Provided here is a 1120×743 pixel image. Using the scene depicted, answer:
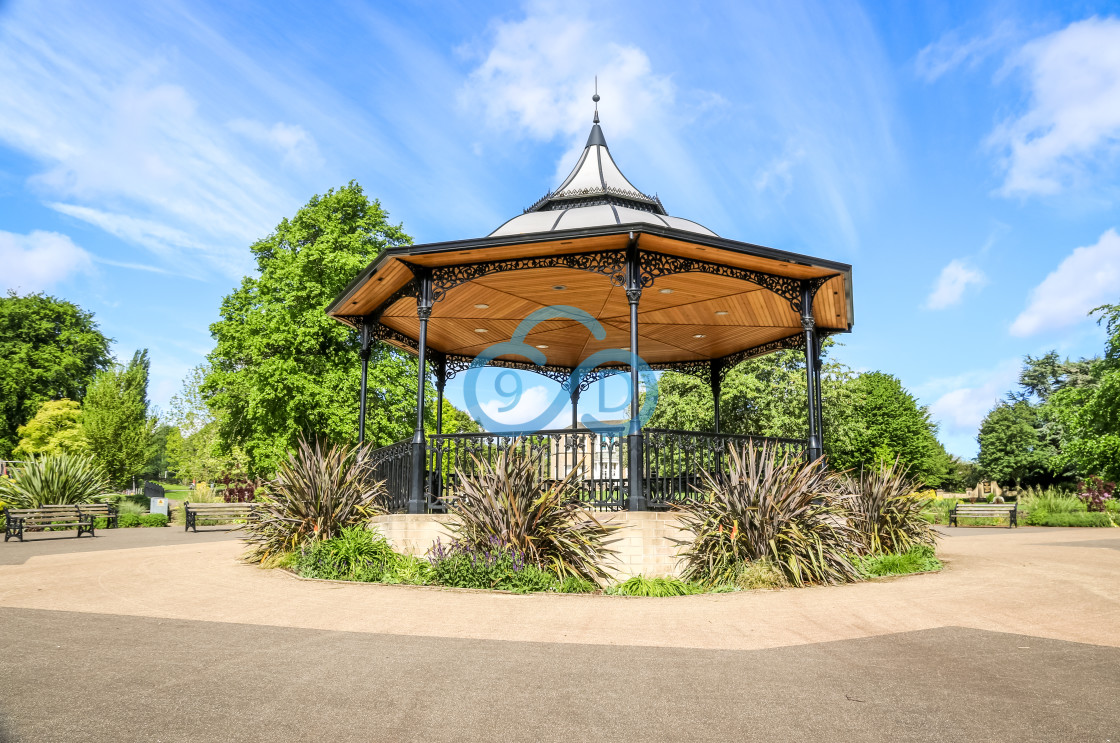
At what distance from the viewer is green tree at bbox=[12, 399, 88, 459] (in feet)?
104

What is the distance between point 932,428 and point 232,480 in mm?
40553

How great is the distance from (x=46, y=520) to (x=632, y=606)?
53.6 feet

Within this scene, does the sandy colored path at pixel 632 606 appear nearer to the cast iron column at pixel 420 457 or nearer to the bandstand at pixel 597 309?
the cast iron column at pixel 420 457

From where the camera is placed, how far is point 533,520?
7.84 meters

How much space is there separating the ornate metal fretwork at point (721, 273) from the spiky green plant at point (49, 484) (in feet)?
59.7

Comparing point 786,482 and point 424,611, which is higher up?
point 786,482

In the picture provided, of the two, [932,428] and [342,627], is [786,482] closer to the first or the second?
[342,627]

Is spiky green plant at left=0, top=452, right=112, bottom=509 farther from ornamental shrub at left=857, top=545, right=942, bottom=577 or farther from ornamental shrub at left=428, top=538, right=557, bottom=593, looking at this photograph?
ornamental shrub at left=857, top=545, right=942, bottom=577

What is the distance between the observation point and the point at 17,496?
18422 millimetres

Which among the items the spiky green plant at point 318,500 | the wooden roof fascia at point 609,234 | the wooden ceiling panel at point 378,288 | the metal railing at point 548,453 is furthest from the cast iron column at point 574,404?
the wooden roof fascia at point 609,234

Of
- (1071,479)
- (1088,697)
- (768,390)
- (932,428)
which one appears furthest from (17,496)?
(1071,479)

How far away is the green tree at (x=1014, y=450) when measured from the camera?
47812 mm

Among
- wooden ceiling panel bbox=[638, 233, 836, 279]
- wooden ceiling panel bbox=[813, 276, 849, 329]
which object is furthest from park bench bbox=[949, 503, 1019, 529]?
wooden ceiling panel bbox=[638, 233, 836, 279]

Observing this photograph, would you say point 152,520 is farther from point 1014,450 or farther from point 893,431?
point 1014,450
